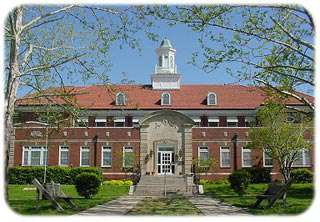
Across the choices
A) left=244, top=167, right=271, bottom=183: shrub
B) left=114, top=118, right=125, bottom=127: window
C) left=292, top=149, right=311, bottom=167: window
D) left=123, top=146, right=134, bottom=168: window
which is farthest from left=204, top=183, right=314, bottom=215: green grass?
left=114, top=118, right=125, bottom=127: window

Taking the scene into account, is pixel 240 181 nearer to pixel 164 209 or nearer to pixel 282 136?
pixel 282 136

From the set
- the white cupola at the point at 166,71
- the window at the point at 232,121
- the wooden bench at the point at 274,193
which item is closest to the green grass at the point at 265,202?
the wooden bench at the point at 274,193

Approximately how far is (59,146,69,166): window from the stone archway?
534cm

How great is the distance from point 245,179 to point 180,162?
31.1 feet

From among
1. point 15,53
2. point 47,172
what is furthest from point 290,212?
point 47,172

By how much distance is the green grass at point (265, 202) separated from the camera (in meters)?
10.6

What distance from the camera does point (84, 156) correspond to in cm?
3053

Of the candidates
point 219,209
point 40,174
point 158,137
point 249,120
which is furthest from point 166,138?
point 219,209

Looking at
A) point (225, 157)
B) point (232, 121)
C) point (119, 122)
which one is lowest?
point (225, 157)

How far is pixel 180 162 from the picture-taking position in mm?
28547

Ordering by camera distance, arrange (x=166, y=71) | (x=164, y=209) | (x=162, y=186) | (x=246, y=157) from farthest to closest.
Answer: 1. (x=166, y=71)
2. (x=246, y=157)
3. (x=162, y=186)
4. (x=164, y=209)

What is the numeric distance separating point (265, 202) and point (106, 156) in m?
18.8

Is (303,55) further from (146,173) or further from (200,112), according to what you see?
(200,112)

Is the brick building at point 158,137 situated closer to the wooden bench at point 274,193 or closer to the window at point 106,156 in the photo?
the window at point 106,156
